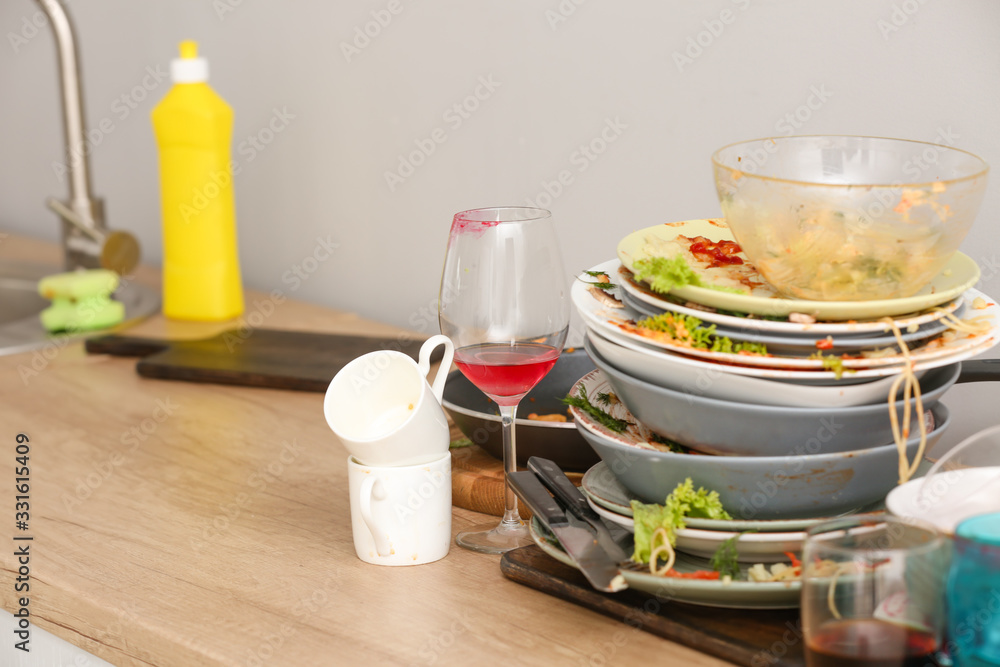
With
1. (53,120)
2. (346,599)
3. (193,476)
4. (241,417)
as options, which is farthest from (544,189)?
(53,120)

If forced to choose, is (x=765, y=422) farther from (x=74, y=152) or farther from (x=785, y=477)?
(x=74, y=152)

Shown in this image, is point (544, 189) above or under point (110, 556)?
above

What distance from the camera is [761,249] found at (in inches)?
27.2

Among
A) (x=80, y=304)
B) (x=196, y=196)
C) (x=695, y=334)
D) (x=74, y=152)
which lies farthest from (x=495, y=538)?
(x=74, y=152)

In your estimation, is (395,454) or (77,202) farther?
(77,202)

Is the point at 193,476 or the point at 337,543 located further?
the point at 193,476

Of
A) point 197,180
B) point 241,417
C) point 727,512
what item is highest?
point 197,180

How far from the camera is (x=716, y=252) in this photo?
2.64 ft

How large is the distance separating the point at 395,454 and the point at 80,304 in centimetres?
99

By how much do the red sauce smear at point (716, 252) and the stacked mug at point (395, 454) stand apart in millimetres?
217

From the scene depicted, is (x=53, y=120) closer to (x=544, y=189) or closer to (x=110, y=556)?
(x=544, y=189)

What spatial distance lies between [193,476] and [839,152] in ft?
2.28

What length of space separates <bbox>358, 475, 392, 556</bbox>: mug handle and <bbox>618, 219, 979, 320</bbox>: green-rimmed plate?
261 millimetres

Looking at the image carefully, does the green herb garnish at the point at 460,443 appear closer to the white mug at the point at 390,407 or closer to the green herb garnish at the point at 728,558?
the white mug at the point at 390,407
